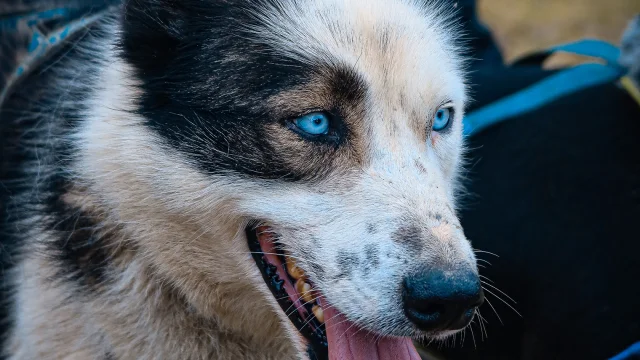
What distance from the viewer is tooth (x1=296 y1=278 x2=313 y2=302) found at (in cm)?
227

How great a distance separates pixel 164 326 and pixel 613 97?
2.19 m

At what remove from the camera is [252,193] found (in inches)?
88.9


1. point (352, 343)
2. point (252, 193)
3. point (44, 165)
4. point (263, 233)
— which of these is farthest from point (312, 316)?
point (44, 165)

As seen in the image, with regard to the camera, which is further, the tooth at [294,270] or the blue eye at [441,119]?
the blue eye at [441,119]

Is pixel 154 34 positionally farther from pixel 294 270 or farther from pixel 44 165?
pixel 294 270

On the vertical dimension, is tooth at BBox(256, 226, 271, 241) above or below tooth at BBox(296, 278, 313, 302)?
above

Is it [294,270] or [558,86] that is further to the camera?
[558,86]

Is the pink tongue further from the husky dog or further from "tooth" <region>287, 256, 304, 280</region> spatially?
"tooth" <region>287, 256, 304, 280</region>

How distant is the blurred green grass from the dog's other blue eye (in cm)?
504

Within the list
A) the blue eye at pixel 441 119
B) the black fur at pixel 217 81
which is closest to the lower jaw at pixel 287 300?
the black fur at pixel 217 81

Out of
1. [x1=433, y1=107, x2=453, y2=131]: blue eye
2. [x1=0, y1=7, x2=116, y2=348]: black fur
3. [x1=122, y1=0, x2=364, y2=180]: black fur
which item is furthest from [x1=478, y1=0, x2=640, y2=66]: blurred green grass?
[x1=122, y1=0, x2=364, y2=180]: black fur

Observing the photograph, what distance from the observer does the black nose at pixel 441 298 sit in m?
1.94

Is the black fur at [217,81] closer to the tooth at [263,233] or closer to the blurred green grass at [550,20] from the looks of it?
the tooth at [263,233]

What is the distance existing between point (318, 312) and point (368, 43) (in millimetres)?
812
